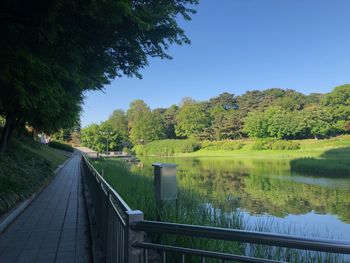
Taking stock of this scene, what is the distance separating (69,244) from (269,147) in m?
58.0

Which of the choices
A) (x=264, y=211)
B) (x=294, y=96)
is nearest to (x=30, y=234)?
(x=264, y=211)

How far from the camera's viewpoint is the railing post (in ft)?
8.21

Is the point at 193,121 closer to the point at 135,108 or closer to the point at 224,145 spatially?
the point at 224,145

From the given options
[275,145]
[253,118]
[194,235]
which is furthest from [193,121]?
[194,235]

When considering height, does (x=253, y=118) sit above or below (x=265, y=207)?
above

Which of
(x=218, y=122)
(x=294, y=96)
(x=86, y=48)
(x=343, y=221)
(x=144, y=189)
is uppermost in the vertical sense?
(x=294, y=96)

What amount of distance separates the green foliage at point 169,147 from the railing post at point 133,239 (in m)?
70.0

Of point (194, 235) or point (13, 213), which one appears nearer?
point (194, 235)

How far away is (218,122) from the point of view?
80938 millimetres

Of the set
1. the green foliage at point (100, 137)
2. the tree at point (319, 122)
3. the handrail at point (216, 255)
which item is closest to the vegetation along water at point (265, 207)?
the handrail at point (216, 255)

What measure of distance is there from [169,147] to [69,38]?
69001 mm

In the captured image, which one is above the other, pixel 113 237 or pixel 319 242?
pixel 319 242

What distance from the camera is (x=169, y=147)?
244 feet

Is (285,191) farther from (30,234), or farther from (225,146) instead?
(225,146)
